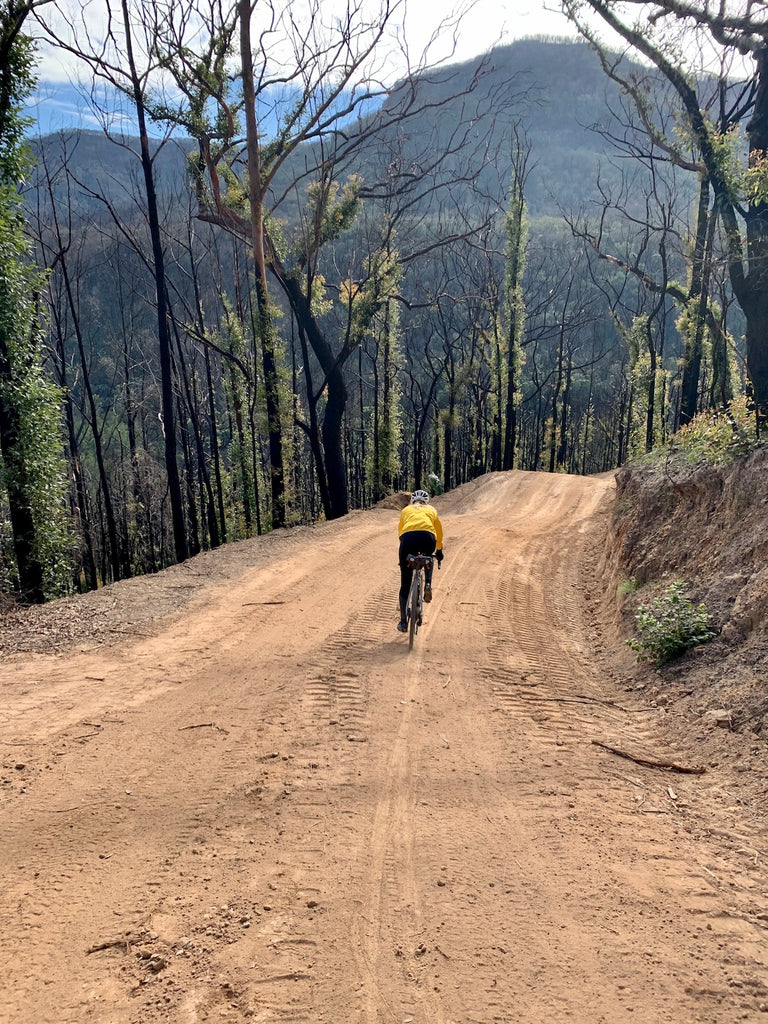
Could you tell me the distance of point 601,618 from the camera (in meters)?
8.77

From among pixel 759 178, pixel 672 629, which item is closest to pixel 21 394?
pixel 672 629

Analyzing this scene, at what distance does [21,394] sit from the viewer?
1241cm

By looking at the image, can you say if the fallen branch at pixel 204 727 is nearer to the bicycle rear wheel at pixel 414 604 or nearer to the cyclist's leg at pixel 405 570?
the bicycle rear wheel at pixel 414 604

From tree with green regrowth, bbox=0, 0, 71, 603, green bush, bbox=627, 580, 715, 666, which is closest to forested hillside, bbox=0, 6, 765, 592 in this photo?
tree with green regrowth, bbox=0, 0, 71, 603

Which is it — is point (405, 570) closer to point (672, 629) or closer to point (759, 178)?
point (672, 629)

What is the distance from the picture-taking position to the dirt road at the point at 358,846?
8.91ft

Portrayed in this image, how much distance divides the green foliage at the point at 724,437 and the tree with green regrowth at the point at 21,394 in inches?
474

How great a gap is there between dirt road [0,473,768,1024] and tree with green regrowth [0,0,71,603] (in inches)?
289

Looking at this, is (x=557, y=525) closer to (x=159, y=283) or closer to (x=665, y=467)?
(x=665, y=467)

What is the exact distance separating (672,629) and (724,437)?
2947mm

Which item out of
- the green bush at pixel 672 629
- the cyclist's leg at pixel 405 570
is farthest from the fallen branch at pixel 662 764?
the cyclist's leg at pixel 405 570

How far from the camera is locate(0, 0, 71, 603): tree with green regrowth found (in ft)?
39.4

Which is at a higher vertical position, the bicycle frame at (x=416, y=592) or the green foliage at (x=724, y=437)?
the green foliage at (x=724, y=437)

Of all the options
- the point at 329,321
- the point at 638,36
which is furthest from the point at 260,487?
the point at 329,321
